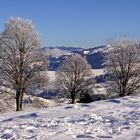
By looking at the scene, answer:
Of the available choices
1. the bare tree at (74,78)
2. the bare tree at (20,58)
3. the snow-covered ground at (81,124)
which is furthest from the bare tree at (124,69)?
the snow-covered ground at (81,124)

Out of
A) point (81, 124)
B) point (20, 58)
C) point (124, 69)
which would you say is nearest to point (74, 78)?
point (124, 69)

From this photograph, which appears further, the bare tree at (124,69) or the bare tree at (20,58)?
the bare tree at (124,69)

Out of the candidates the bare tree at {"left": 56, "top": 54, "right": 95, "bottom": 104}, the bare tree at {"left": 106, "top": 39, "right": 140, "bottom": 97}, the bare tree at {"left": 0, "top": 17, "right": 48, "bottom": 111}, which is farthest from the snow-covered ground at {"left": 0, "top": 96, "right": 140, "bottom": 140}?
the bare tree at {"left": 56, "top": 54, "right": 95, "bottom": 104}

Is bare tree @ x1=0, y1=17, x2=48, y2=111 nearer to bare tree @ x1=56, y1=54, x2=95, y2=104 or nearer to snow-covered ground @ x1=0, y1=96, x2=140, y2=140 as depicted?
bare tree @ x1=56, y1=54, x2=95, y2=104

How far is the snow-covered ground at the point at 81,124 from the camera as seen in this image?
13.2m

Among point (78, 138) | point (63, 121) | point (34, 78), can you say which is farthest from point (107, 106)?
point (34, 78)

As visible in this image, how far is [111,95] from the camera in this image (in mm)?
55125

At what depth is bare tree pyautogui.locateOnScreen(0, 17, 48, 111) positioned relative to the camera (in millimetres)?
40875

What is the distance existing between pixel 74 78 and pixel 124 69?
8.75 metres

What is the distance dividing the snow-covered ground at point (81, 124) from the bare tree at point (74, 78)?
38.2 metres

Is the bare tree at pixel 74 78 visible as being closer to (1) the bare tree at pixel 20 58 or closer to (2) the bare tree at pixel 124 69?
(2) the bare tree at pixel 124 69

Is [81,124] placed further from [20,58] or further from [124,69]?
[124,69]

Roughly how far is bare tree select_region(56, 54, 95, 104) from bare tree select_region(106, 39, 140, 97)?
14.0ft

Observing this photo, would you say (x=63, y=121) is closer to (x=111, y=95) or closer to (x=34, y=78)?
(x=34, y=78)
